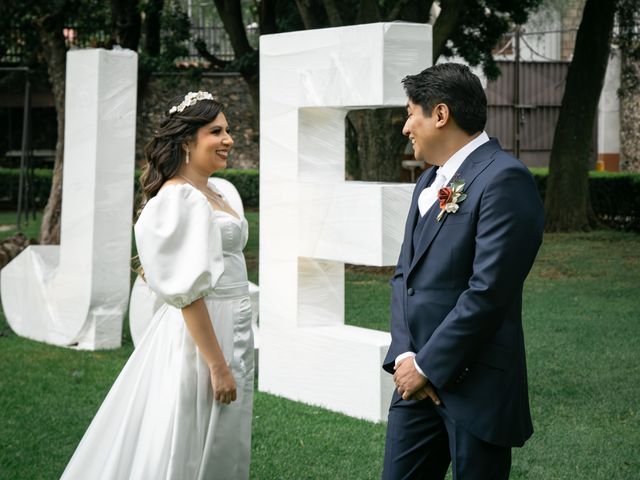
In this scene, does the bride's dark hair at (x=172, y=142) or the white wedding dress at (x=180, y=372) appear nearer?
the white wedding dress at (x=180, y=372)

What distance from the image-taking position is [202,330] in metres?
4.03

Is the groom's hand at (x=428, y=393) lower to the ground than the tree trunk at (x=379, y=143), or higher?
lower

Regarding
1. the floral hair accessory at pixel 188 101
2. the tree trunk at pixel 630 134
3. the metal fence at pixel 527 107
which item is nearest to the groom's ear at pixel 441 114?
the floral hair accessory at pixel 188 101

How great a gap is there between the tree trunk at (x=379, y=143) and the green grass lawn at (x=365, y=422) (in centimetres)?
293

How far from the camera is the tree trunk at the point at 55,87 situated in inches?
551

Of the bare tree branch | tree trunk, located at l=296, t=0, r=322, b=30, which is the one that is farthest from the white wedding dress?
the bare tree branch

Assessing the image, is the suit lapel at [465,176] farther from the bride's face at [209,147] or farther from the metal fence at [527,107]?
the metal fence at [527,107]

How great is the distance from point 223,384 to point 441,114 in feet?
4.54

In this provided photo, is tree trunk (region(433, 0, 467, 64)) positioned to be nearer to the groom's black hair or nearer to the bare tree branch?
the bare tree branch

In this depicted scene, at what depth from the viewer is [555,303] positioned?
1145 centimetres

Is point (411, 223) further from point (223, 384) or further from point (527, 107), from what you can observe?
point (527, 107)

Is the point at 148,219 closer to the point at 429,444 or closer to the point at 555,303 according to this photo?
the point at 429,444

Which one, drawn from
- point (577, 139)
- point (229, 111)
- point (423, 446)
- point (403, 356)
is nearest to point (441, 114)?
point (403, 356)

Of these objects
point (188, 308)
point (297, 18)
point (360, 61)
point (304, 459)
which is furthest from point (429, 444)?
point (297, 18)
